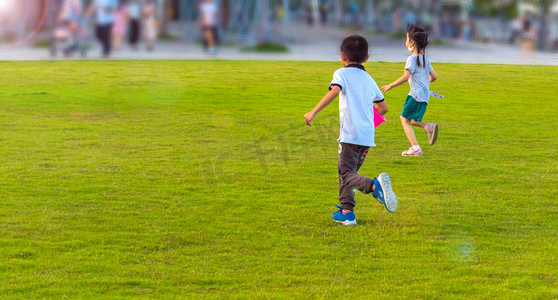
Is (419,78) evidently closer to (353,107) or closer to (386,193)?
(353,107)

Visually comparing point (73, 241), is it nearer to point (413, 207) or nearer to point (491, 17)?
point (413, 207)

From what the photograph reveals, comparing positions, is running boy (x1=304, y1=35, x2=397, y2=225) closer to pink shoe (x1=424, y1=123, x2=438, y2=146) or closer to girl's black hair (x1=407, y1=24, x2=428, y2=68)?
girl's black hair (x1=407, y1=24, x2=428, y2=68)

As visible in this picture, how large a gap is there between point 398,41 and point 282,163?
25416mm

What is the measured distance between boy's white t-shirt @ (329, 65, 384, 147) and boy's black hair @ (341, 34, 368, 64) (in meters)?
0.07

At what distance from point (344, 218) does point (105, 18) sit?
13657 mm

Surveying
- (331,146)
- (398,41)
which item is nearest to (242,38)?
(398,41)

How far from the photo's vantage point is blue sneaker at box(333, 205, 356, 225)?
5910 millimetres

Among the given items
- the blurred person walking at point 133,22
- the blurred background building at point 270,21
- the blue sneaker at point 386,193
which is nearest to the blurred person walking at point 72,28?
the blurred person walking at point 133,22

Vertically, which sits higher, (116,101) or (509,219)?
(509,219)

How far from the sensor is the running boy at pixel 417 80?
845 centimetres

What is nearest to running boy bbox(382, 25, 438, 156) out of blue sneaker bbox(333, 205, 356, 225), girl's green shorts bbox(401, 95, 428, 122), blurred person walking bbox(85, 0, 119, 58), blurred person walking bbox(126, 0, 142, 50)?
girl's green shorts bbox(401, 95, 428, 122)

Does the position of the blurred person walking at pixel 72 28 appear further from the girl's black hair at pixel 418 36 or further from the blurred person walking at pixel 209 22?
the girl's black hair at pixel 418 36

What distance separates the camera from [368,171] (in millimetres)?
8062

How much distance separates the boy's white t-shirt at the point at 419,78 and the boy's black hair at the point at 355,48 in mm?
2875
